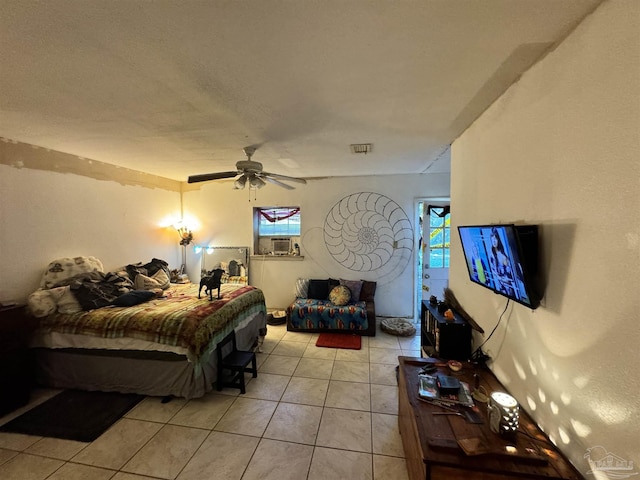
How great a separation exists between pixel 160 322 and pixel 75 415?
38.7 inches

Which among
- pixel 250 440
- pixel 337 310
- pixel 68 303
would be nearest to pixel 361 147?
pixel 337 310

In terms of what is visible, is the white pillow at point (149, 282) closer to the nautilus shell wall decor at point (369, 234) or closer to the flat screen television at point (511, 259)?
the nautilus shell wall decor at point (369, 234)

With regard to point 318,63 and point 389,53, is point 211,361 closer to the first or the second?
point 318,63

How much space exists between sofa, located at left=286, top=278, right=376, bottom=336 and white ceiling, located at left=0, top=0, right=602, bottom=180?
2.51 meters

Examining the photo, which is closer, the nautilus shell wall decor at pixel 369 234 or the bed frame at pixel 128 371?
the bed frame at pixel 128 371

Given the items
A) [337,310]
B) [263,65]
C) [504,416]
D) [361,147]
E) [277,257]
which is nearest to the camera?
[504,416]

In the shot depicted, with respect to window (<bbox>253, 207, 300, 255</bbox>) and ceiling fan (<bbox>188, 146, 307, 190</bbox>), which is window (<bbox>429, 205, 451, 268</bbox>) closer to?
window (<bbox>253, 207, 300, 255</bbox>)

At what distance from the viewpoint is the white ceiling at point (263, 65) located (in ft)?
3.61

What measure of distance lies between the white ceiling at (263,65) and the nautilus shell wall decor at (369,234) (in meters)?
2.02

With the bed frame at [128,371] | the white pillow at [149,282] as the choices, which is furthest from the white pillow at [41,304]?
the white pillow at [149,282]

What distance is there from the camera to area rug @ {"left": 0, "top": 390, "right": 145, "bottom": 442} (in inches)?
81.7

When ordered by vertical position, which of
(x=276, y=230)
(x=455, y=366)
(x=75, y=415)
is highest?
(x=276, y=230)

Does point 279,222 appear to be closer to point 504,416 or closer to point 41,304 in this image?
point 41,304

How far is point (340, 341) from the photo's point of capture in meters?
3.76
